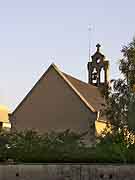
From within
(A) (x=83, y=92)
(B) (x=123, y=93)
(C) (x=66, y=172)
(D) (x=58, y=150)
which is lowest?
(C) (x=66, y=172)

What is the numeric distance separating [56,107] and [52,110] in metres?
0.52

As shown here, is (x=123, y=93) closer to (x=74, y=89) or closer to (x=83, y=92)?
(x=74, y=89)

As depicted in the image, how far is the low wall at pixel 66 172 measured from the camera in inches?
590

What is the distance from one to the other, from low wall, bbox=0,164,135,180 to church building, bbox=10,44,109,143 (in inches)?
1056

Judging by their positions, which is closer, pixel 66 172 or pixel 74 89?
pixel 66 172

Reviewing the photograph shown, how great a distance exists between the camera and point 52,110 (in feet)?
151

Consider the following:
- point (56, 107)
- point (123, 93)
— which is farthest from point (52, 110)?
point (123, 93)

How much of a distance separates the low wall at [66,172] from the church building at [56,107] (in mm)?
26826

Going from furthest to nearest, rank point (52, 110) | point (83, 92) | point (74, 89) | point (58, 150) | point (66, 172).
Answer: point (83, 92) → point (52, 110) → point (74, 89) → point (58, 150) → point (66, 172)

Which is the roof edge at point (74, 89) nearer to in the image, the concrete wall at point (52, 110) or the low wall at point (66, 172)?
the concrete wall at point (52, 110)

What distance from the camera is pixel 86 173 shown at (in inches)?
598

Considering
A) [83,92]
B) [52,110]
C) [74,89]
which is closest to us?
[74,89]

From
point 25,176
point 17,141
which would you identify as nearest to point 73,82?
point 17,141

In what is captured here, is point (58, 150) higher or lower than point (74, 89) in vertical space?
lower
